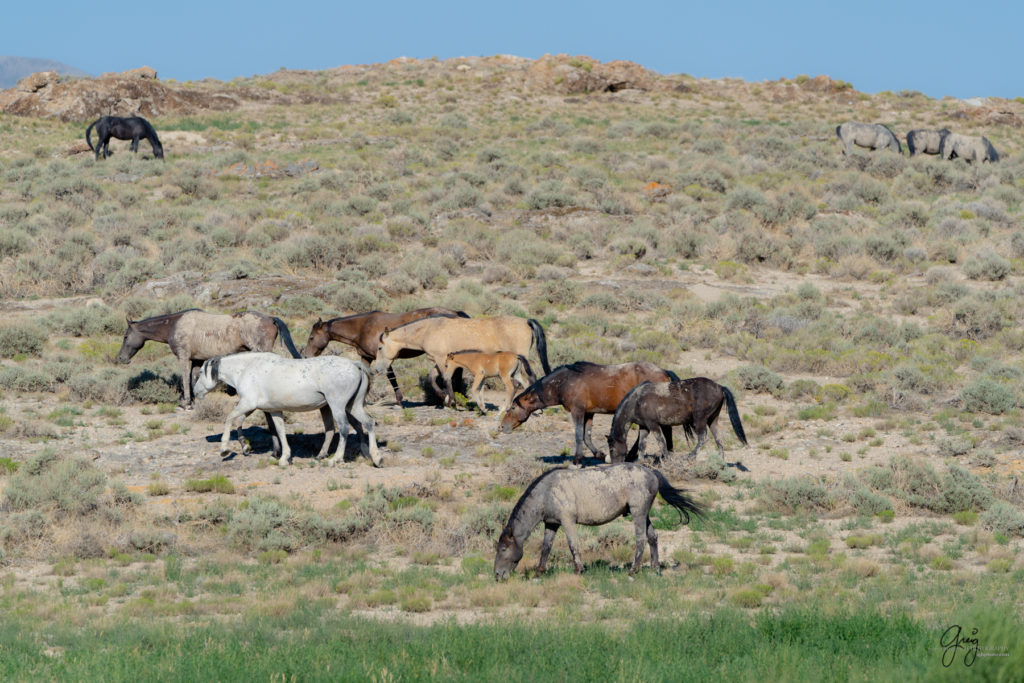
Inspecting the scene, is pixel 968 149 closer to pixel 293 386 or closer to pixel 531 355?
pixel 531 355

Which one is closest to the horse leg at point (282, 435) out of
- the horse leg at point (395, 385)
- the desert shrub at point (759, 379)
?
the horse leg at point (395, 385)

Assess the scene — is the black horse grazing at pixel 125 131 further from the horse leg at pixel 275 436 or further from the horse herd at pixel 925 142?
the horse herd at pixel 925 142

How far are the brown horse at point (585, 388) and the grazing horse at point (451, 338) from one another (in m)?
3.47

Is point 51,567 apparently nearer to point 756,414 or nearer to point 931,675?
point 931,675

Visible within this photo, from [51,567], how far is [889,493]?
36.6ft

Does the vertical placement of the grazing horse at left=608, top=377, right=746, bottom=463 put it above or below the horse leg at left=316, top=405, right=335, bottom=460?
above

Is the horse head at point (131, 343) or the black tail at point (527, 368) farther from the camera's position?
the horse head at point (131, 343)

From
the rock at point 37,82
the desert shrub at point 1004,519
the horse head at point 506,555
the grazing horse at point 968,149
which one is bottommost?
the horse head at point 506,555

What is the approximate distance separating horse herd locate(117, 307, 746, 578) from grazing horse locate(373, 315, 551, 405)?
2cm

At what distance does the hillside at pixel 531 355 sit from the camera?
10.6 meters

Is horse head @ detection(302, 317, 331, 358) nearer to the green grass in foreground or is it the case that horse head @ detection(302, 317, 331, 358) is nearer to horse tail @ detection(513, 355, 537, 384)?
horse tail @ detection(513, 355, 537, 384)
